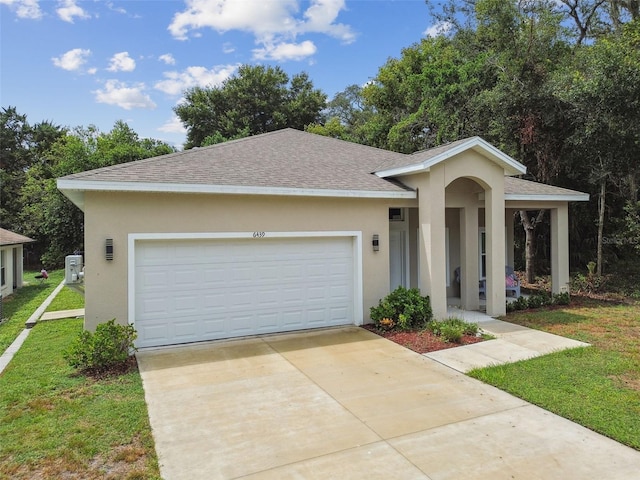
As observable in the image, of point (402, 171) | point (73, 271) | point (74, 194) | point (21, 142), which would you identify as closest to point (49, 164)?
point (21, 142)

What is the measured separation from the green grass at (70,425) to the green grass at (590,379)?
4.81 m

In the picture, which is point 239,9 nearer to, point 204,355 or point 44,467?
point 204,355

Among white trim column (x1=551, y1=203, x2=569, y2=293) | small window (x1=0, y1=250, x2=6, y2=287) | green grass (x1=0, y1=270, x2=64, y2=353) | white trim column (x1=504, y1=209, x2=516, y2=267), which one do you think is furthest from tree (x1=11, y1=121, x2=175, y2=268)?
white trim column (x1=551, y1=203, x2=569, y2=293)

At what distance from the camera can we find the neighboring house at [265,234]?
304 inches

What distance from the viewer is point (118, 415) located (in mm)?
5168

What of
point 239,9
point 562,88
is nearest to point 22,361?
point 239,9

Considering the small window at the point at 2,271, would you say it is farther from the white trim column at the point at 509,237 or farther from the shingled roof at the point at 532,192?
the white trim column at the point at 509,237

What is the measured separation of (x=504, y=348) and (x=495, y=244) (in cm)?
335

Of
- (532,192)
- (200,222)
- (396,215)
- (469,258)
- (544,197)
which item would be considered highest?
(532,192)

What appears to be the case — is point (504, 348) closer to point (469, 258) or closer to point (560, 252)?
point (469, 258)

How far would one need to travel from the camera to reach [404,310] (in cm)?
937

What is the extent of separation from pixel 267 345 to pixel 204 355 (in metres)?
1.25

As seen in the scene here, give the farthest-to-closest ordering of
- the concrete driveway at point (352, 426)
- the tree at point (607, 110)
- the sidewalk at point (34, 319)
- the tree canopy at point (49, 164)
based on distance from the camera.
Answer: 1. the tree canopy at point (49, 164)
2. the tree at point (607, 110)
3. the sidewalk at point (34, 319)
4. the concrete driveway at point (352, 426)

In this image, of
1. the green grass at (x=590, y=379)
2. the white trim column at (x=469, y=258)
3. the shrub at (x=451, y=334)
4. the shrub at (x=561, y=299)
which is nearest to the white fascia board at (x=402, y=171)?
the white trim column at (x=469, y=258)
